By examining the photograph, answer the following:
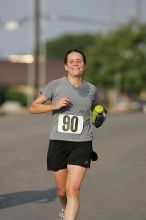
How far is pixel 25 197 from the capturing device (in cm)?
874

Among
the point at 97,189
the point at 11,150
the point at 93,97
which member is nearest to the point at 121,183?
the point at 97,189

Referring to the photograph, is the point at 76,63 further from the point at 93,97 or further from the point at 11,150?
the point at 11,150

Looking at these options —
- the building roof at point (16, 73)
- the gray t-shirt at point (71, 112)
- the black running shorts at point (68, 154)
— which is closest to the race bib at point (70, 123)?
the gray t-shirt at point (71, 112)

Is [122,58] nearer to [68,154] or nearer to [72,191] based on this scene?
[68,154]

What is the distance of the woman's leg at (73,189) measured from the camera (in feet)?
20.1

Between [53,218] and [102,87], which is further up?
[53,218]

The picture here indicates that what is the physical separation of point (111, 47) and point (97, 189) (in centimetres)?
5016

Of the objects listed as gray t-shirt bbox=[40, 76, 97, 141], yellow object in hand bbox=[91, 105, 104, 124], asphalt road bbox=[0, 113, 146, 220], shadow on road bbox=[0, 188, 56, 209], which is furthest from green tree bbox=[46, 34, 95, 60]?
gray t-shirt bbox=[40, 76, 97, 141]

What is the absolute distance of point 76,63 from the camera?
250 inches

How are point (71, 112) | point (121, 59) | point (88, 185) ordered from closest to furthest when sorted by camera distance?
point (71, 112), point (88, 185), point (121, 59)

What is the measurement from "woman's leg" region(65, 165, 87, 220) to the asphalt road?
1.19 m

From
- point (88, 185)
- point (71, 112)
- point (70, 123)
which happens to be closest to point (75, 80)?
point (71, 112)

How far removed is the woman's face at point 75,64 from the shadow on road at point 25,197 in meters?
2.35

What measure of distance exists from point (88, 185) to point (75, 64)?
3.82 m
